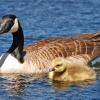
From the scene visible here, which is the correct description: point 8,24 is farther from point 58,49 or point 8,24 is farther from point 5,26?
point 58,49

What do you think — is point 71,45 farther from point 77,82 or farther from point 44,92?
point 44,92

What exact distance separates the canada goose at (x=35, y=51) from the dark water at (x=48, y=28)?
420 mm

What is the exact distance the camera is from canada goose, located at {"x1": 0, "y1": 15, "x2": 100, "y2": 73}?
13.4 meters

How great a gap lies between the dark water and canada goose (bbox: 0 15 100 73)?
1.38 feet

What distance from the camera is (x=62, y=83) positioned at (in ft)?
41.3

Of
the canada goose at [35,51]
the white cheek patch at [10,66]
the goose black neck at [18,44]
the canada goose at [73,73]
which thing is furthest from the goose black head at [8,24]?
the canada goose at [73,73]

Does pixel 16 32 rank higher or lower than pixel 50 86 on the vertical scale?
higher

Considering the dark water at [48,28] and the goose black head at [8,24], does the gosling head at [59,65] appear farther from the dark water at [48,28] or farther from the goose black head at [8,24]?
the goose black head at [8,24]

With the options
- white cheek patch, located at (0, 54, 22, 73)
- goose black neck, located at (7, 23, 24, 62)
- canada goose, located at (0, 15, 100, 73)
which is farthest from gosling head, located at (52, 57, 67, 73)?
goose black neck, located at (7, 23, 24, 62)

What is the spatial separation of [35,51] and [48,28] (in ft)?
11.5

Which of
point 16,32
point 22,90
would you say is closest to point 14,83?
point 22,90

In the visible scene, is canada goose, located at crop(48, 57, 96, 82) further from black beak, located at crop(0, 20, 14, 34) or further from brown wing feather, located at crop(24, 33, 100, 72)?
black beak, located at crop(0, 20, 14, 34)

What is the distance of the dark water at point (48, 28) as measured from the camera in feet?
38.3

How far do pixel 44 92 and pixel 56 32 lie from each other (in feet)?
16.4
